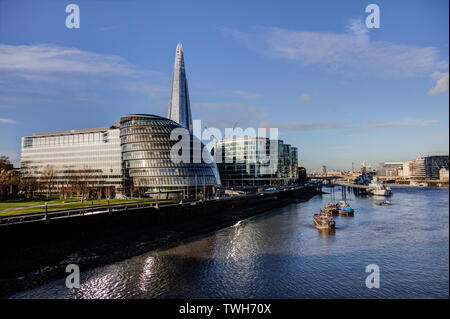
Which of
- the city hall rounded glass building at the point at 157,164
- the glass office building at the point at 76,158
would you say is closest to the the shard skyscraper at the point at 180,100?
the glass office building at the point at 76,158

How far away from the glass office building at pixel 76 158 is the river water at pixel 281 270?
62.0m

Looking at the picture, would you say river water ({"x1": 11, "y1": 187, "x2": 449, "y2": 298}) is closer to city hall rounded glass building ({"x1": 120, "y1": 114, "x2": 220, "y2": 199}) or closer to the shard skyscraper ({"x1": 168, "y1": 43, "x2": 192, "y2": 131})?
city hall rounded glass building ({"x1": 120, "y1": 114, "x2": 220, "y2": 199})

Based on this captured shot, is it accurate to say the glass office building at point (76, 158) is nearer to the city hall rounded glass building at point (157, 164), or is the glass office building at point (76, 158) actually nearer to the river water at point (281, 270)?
the city hall rounded glass building at point (157, 164)

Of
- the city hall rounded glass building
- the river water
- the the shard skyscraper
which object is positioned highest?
the the shard skyscraper

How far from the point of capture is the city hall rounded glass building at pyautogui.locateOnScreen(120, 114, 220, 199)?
87.4m

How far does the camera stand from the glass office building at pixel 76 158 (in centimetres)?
9806

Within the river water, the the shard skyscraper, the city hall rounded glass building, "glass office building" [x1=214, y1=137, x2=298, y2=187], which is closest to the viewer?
the river water

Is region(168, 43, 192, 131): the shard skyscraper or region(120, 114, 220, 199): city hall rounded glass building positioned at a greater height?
region(168, 43, 192, 131): the shard skyscraper

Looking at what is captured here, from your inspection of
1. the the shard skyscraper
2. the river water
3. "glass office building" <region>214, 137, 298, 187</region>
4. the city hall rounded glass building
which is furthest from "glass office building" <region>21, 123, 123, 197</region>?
"glass office building" <region>214, 137, 298, 187</region>

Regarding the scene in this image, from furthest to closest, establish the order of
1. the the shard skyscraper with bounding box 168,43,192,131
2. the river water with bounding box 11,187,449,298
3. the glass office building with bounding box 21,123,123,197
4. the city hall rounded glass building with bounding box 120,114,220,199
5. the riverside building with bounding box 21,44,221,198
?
the the shard skyscraper with bounding box 168,43,192,131, the glass office building with bounding box 21,123,123,197, the riverside building with bounding box 21,44,221,198, the city hall rounded glass building with bounding box 120,114,220,199, the river water with bounding box 11,187,449,298

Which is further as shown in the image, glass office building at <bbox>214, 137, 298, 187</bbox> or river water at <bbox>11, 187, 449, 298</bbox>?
glass office building at <bbox>214, 137, 298, 187</bbox>
